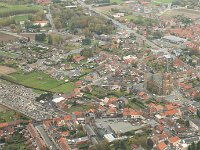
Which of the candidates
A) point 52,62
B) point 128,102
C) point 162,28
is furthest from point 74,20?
point 128,102

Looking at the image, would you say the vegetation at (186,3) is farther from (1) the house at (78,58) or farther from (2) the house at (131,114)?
(2) the house at (131,114)

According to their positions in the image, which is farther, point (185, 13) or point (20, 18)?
point (185, 13)

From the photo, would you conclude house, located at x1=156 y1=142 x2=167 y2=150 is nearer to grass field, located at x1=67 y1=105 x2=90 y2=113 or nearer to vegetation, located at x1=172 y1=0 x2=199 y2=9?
grass field, located at x1=67 y1=105 x2=90 y2=113

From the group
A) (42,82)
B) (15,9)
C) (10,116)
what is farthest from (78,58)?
(15,9)

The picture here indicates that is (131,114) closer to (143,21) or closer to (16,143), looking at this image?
(16,143)

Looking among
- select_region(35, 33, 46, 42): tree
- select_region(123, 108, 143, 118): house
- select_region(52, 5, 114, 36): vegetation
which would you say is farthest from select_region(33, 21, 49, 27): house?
select_region(123, 108, 143, 118): house

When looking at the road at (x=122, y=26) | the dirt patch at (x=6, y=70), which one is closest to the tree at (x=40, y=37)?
the dirt patch at (x=6, y=70)
